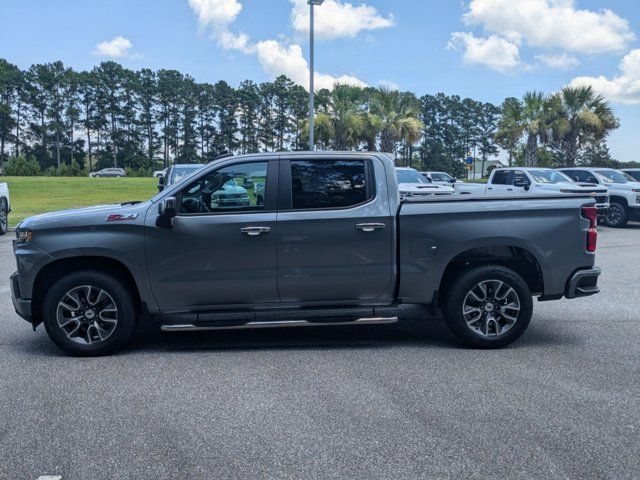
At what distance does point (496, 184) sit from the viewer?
761 inches

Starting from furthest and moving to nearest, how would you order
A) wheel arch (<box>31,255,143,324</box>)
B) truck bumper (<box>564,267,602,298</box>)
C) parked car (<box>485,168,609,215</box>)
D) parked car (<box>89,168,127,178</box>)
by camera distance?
parked car (<box>89,168,127,178</box>)
parked car (<box>485,168,609,215</box>)
truck bumper (<box>564,267,602,298</box>)
wheel arch (<box>31,255,143,324</box>)

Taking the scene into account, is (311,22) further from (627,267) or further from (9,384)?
(9,384)

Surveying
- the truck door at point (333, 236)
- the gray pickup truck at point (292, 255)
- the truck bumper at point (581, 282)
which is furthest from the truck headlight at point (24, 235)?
the truck bumper at point (581, 282)

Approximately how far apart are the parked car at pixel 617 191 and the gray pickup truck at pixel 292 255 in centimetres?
1441

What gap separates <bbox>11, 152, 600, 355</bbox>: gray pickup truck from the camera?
5.40 metres

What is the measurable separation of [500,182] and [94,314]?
1609 cm

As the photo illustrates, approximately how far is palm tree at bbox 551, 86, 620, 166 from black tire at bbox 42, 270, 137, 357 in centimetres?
3493

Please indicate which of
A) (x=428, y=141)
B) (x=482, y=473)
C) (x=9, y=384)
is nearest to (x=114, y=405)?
(x=9, y=384)

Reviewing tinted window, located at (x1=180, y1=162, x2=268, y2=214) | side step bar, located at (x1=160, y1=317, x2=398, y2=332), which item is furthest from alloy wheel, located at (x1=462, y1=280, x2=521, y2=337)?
tinted window, located at (x1=180, y1=162, x2=268, y2=214)

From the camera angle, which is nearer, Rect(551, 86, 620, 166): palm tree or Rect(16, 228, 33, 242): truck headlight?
Rect(16, 228, 33, 242): truck headlight

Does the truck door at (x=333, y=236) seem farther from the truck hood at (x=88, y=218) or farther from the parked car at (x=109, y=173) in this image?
the parked car at (x=109, y=173)

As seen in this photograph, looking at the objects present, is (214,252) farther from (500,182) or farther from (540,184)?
(500,182)

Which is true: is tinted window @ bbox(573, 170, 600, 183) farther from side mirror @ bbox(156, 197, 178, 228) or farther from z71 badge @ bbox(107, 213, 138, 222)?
z71 badge @ bbox(107, 213, 138, 222)

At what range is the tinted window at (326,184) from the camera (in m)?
5.55
